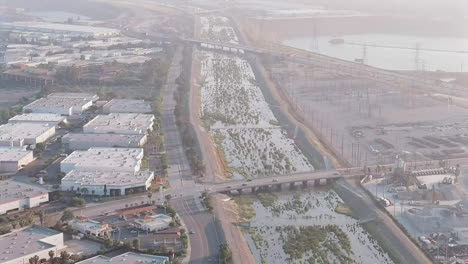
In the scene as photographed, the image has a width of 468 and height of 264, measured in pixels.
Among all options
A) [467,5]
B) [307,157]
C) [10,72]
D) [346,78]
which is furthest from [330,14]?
[307,157]

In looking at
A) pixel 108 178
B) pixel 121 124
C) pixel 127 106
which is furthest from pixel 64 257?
pixel 127 106

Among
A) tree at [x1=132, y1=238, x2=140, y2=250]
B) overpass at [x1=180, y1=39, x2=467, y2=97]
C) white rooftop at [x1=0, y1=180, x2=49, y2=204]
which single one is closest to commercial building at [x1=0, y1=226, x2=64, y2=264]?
tree at [x1=132, y1=238, x2=140, y2=250]

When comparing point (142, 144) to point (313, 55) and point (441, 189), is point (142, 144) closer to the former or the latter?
point (441, 189)

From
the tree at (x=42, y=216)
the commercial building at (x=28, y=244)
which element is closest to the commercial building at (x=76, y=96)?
the tree at (x=42, y=216)

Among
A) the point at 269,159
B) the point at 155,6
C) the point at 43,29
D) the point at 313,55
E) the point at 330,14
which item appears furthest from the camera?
the point at 155,6

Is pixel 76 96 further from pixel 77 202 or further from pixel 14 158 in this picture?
pixel 77 202

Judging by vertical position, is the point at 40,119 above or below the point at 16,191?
above
